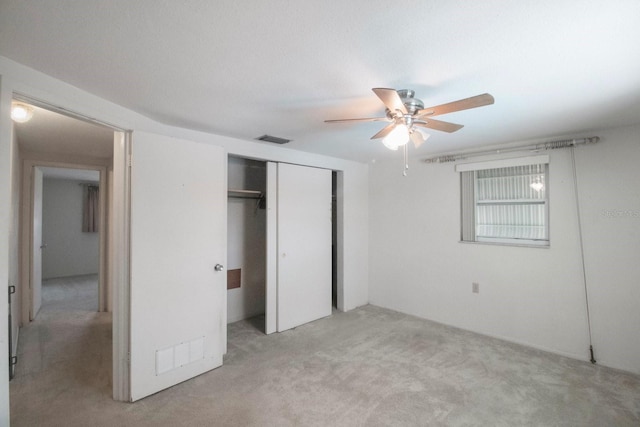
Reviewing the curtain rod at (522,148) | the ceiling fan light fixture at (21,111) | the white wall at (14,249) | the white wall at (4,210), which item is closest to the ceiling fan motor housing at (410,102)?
the curtain rod at (522,148)

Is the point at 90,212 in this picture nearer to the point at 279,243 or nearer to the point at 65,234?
the point at 65,234

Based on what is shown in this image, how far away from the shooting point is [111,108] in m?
2.11

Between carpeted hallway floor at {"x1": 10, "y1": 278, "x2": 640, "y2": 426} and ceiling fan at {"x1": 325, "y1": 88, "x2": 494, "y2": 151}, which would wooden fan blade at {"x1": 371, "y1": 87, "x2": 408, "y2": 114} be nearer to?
ceiling fan at {"x1": 325, "y1": 88, "x2": 494, "y2": 151}

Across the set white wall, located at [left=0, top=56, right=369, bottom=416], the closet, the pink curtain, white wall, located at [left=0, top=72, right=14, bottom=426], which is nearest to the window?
white wall, located at [left=0, top=56, right=369, bottom=416]

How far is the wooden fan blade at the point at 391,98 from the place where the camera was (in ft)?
4.97

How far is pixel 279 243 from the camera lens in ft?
11.7

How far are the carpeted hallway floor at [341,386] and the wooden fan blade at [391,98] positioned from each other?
2057 mm

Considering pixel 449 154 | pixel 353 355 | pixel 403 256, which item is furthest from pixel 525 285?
pixel 353 355

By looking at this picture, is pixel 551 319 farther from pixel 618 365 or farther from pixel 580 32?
pixel 580 32

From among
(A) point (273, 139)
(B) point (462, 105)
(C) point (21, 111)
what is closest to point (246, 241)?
(A) point (273, 139)

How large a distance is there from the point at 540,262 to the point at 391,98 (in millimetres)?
2722

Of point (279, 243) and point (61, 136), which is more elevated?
point (61, 136)

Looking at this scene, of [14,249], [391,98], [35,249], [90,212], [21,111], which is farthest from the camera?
[90,212]

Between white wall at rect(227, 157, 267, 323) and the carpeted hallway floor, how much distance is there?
1.86 feet
